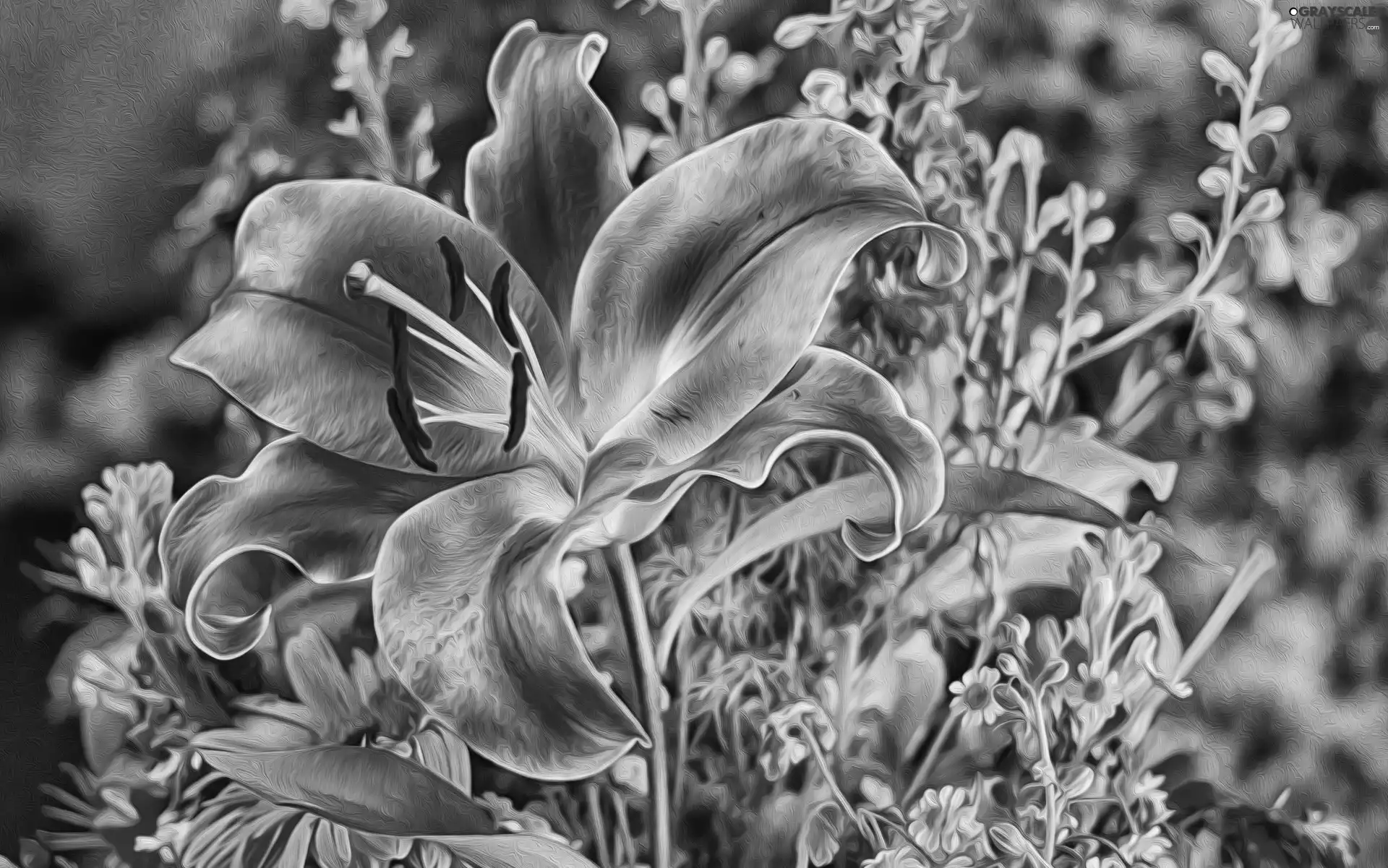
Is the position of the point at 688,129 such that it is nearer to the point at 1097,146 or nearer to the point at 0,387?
the point at 1097,146

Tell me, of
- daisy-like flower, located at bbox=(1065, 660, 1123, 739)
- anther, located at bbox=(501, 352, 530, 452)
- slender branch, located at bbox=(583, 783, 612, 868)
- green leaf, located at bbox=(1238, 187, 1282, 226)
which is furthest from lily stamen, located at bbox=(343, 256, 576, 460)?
green leaf, located at bbox=(1238, 187, 1282, 226)

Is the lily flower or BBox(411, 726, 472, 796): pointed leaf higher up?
the lily flower

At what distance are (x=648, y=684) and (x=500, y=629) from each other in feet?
0.39

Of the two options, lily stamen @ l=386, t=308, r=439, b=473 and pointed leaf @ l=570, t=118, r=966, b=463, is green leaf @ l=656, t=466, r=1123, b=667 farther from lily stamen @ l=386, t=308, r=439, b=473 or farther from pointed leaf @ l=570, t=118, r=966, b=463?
lily stamen @ l=386, t=308, r=439, b=473

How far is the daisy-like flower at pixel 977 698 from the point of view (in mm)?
628

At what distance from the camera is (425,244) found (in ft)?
2.01

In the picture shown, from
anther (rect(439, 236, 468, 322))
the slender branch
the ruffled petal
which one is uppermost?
anther (rect(439, 236, 468, 322))

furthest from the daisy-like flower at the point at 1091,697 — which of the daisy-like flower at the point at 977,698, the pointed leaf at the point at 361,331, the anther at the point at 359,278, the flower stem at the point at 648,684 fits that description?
the anther at the point at 359,278

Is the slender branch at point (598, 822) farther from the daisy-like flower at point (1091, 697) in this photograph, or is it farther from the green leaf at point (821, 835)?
the daisy-like flower at point (1091, 697)

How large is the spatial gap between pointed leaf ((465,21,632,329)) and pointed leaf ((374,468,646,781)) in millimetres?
135

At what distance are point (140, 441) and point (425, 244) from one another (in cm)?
24

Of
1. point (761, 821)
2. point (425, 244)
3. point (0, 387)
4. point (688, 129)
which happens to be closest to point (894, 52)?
point (688, 129)

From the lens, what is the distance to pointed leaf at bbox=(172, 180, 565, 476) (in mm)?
607

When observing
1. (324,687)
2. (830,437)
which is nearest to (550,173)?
(830,437)
